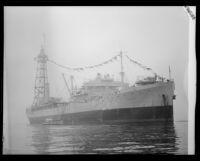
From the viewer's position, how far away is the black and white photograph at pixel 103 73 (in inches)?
108

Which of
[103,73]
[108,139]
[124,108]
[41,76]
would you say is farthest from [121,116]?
[41,76]

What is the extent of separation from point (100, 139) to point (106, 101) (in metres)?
0.28

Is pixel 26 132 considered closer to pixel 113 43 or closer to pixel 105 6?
pixel 113 43

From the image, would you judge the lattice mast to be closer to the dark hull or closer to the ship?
the ship

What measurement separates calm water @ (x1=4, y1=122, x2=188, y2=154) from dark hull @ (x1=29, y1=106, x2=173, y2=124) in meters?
0.04

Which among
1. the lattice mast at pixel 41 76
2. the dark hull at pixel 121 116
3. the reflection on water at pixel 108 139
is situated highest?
the lattice mast at pixel 41 76

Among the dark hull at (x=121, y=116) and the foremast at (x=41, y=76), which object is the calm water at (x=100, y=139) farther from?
the foremast at (x=41, y=76)

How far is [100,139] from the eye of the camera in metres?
2.78

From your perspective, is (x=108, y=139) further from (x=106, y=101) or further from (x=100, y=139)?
(x=106, y=101)

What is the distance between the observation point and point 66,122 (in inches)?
113

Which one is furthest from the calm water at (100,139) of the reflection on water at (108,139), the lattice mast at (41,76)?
the lattice mast at (41,76)

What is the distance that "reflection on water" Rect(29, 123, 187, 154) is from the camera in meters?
2.74
